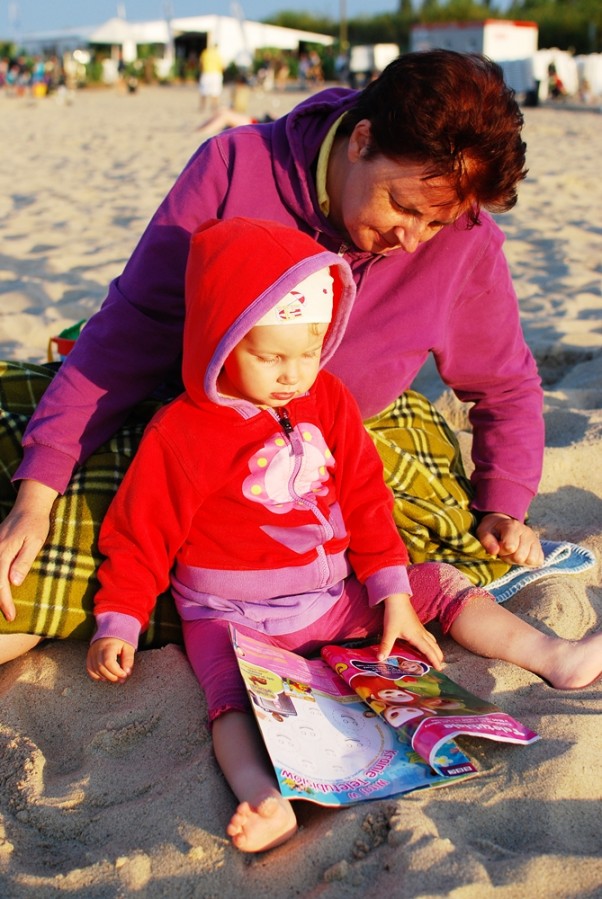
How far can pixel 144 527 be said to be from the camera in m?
1.93

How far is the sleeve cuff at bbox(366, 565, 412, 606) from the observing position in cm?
199

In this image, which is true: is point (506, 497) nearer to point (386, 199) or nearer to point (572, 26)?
point (386, 199)

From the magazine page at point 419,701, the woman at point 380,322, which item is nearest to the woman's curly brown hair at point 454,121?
the woman at point 380,322

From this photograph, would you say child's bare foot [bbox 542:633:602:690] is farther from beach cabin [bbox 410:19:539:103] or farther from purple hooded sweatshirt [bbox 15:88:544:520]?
beach cabin [bbox 410:19:539:103]

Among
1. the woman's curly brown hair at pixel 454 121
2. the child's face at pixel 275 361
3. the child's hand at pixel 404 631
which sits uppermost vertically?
the woman's curly brown hair at pixel 454 121

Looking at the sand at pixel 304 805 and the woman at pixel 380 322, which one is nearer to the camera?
the sand at pixel 304 805

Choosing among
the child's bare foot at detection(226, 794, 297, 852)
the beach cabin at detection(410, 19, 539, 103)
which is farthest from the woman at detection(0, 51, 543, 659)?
the beach cabin at detection(410, 19, 539, 103)

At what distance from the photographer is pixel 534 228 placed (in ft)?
21.1

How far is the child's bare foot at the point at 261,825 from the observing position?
1.46 m

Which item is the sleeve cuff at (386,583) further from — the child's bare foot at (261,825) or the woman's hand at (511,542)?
the child's bare foot at (261,825)

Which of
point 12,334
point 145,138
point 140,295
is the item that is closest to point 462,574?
point 140,295

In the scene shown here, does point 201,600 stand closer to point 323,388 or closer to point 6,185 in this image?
point 323,388

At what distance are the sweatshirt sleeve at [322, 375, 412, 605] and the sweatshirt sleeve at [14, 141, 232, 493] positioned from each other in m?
0.42

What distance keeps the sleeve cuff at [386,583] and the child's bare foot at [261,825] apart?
23.0 inches
